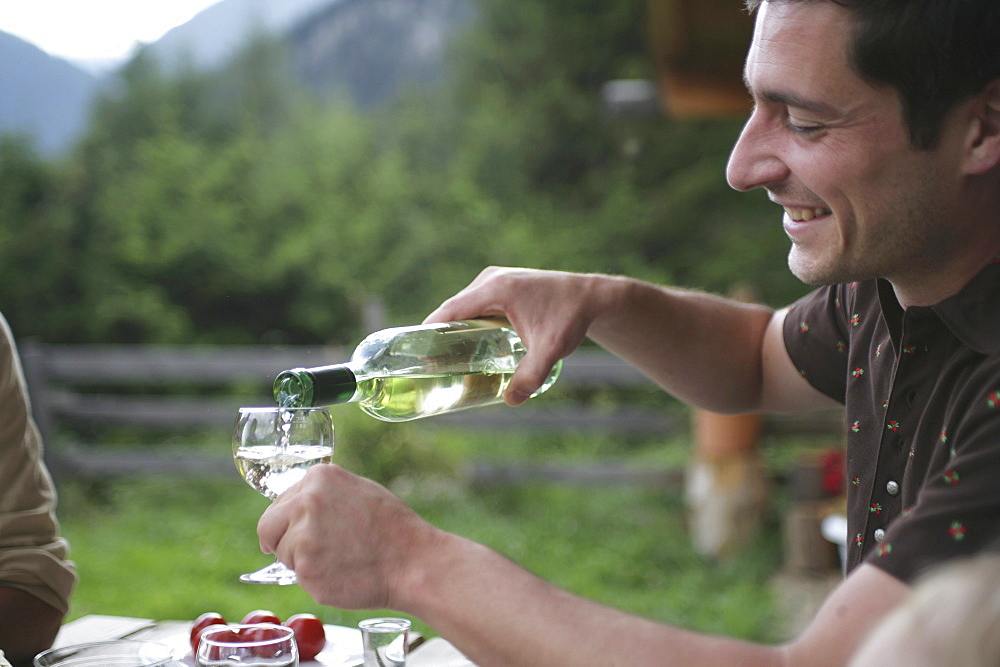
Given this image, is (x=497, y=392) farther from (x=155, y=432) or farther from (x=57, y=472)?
(x=155, y=432)

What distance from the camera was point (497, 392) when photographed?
1.35m

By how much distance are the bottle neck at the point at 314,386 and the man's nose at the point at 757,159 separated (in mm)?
500

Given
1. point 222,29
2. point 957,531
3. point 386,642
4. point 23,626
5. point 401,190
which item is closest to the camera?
point 957,531

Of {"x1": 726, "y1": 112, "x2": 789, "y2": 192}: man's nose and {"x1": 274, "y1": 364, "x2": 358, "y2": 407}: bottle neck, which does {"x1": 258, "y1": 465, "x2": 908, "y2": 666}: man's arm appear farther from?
{"x1": 726, "y1": 112, "x2": 789, "y2": 192}: man's nose

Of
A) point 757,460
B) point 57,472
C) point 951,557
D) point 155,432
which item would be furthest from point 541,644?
point 155,432

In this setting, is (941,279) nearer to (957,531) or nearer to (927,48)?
(927,48)

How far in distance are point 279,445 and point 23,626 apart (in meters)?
0.47

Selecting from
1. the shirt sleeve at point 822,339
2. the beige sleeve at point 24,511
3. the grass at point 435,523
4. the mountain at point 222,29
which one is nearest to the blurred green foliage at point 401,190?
the mountain at point 222,29

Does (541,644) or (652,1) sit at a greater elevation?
(652,1)

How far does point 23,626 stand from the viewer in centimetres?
126

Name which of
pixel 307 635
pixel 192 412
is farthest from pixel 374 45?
pixel 307 635

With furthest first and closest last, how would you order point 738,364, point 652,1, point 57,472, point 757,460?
point 57,472
point 757,460
point 652,1
point 738,364

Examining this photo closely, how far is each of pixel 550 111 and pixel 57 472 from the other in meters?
5.23

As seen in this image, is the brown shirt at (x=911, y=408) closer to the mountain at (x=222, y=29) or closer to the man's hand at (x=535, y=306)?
the man's hand at (x=535, y=306)
